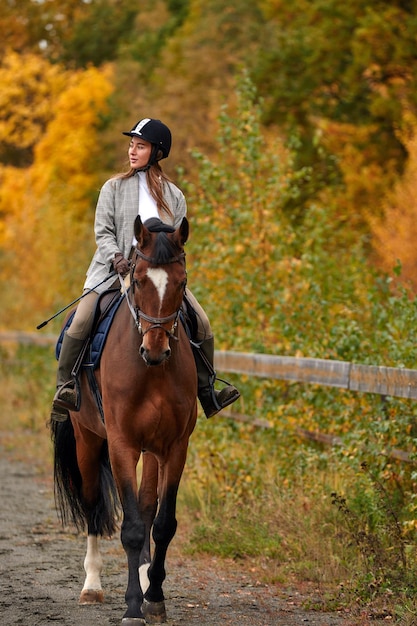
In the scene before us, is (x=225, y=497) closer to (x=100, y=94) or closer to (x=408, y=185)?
(x=408, y=185)

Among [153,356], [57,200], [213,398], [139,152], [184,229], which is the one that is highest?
[139,152]

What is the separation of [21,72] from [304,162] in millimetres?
17465

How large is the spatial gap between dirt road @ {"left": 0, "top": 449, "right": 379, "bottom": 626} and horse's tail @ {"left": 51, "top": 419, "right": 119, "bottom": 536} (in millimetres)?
418

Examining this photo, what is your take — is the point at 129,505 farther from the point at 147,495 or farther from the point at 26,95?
the point at 26,95

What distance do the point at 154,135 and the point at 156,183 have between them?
0.98 ft

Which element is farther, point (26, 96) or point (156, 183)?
point (26, 96)

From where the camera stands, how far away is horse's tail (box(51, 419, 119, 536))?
786cm

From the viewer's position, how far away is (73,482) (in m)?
8.04

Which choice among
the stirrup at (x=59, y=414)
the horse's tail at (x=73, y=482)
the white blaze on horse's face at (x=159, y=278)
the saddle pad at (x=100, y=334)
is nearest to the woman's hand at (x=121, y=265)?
the saddle pad at (x=100, y=334)

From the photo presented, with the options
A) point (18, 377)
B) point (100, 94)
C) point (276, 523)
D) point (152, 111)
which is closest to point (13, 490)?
point (276, 523)

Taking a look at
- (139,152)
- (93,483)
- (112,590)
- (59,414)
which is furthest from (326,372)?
(139,152)

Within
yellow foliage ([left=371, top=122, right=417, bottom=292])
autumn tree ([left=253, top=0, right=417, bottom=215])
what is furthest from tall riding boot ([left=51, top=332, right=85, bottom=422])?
autumn tree ([left=253, top=0, right=417, bottom=215])

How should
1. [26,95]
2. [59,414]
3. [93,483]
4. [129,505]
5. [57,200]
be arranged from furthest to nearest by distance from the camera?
1. [26,95]
2. [57,200]
3. [93,483]
4. [59,414]
5. [129,505]

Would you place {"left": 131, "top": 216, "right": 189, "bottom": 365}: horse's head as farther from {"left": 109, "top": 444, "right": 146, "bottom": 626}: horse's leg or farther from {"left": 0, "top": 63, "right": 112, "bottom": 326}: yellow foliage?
{"left": 0, "top": 63, "right": 112, "bottom": 326}: yellow foliage
